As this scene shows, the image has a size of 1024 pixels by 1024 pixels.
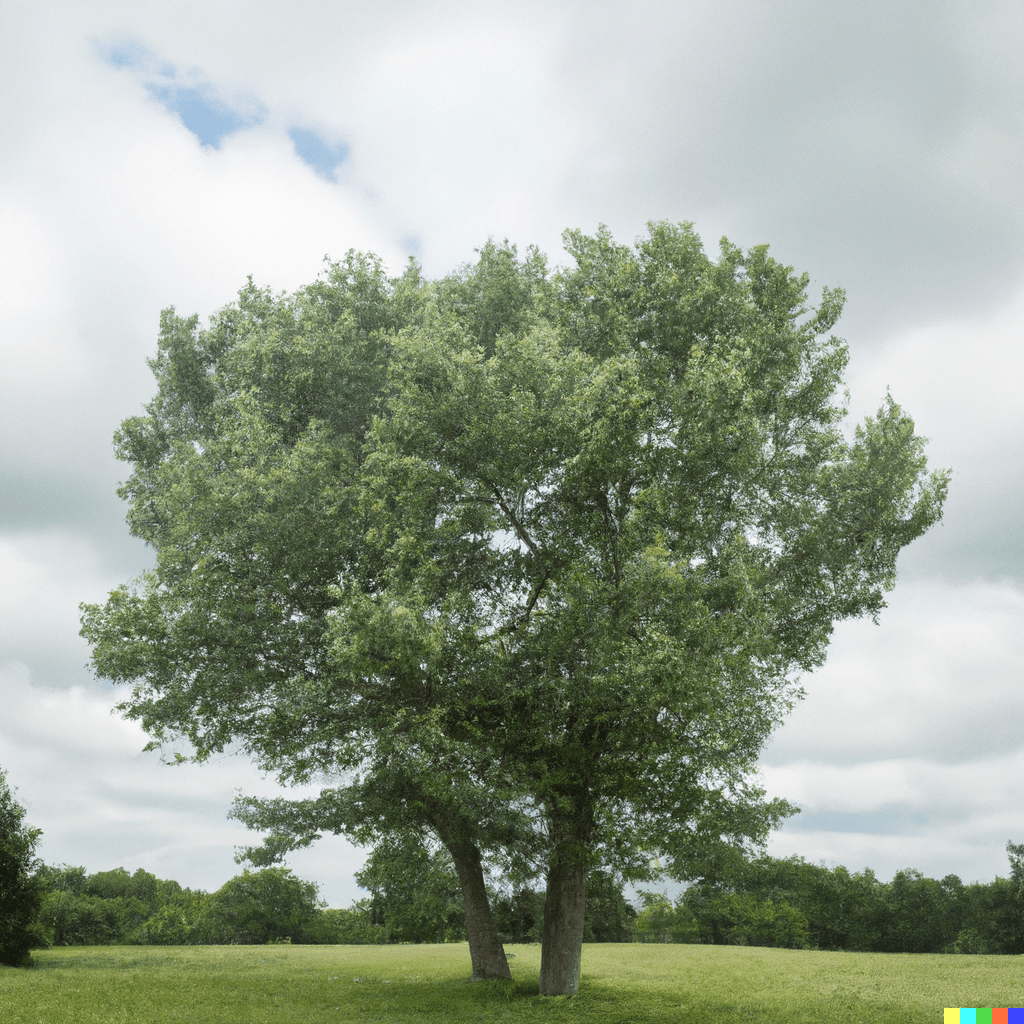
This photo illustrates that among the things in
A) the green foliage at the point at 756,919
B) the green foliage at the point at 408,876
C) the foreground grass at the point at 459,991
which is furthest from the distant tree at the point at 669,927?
the green foliage at the point at 408,876

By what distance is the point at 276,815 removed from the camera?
27.4 meters

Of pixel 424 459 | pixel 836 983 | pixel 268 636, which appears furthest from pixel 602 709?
pixel 836 983

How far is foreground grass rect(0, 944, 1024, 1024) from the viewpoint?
18.6 metres

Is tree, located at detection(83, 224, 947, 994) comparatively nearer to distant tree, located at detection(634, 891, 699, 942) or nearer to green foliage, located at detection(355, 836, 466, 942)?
green foliage, located at detection(355, 836, 466, 942)

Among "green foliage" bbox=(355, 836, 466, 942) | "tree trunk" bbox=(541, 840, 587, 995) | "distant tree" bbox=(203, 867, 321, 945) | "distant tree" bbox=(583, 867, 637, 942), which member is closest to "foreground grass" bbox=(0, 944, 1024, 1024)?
"tree trunk" bbox=(541, 840, 587, 995)

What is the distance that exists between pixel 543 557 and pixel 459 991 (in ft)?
46.6

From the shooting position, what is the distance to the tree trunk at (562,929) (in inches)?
816

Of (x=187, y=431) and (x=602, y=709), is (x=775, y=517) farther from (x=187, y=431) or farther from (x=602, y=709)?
(x=187, y=431)

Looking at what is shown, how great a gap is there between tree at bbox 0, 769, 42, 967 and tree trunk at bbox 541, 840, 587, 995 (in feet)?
75.2

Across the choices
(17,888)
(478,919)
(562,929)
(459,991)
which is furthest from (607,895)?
(17,888)

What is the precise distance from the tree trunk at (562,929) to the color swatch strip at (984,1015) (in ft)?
30.1

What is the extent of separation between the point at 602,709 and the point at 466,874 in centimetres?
1144

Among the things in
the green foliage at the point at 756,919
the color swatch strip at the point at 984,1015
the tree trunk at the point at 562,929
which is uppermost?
the tree trunk at the point at 562,929

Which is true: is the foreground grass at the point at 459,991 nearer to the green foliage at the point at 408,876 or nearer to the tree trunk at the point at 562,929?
the tree trunk at the point at 562,929
